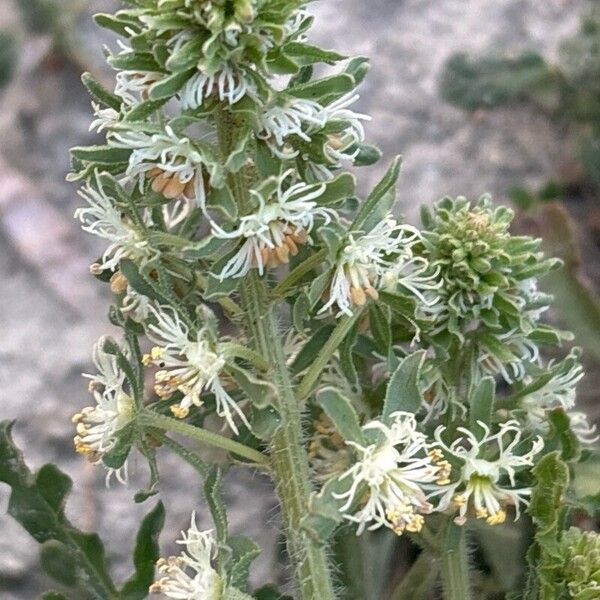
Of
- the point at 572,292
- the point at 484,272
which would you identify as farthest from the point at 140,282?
the point at 572,292

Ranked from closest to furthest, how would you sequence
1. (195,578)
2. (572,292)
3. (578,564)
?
(195,578), (578,564), (572,292)

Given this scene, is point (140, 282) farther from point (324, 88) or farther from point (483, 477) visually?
point (483, 477)

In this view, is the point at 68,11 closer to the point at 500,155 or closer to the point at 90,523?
the point at 500,155

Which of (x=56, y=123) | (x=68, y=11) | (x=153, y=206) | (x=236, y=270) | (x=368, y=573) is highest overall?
(x=68, y=11)

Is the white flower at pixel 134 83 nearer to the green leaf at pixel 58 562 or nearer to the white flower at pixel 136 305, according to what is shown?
the white flower at pixel 136 305

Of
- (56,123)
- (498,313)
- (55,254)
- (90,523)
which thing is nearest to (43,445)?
(90,523)

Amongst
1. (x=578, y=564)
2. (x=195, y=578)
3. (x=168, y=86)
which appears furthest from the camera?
(x=578, y=564)

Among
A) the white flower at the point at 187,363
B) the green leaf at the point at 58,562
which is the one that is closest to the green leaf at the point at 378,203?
the white flower at the point at 187,363
